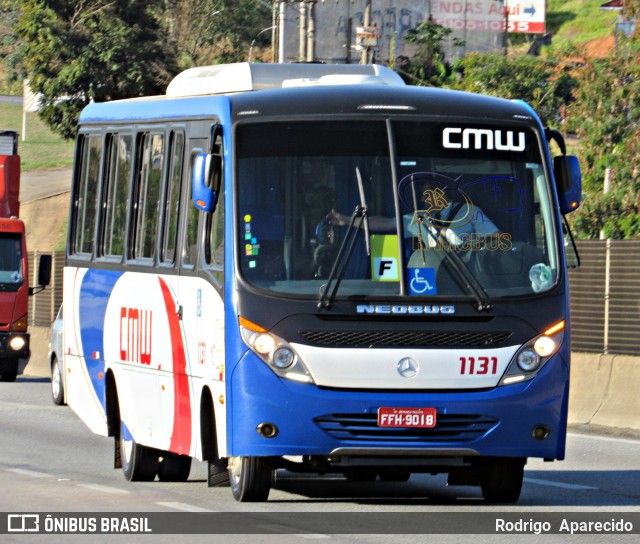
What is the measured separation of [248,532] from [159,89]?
40.4 m

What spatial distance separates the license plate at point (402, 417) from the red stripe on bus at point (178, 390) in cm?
176

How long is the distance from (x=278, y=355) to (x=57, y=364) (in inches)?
531

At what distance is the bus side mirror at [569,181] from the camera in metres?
12.0

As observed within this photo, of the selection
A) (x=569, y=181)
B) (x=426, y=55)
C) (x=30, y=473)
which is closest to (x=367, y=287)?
(x=569, y=181)

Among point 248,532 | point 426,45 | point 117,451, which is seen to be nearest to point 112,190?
point 117,451

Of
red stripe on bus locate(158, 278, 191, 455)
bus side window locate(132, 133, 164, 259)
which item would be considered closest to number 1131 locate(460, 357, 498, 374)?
red stripe on bus locate(158, 278, 191, 455)

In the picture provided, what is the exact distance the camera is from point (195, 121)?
40.5ft

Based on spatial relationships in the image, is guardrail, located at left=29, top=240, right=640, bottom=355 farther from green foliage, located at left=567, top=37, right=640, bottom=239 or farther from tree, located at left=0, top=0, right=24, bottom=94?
tree, located at left=0, top=0, right=24, bottom=94

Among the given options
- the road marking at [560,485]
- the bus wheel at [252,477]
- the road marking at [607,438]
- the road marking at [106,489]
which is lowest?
the road marking at [607,438]

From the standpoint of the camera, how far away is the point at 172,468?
543 inches

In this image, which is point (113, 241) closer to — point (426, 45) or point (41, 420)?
point (41, 420)

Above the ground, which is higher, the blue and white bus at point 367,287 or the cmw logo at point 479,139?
the cmw logo at point 479,139

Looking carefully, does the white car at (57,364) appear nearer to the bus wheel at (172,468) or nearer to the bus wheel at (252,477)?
the bus wheel at (172,468)

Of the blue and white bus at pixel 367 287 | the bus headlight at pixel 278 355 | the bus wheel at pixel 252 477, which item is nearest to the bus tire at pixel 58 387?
the blue and white bus at pixel 367 287
